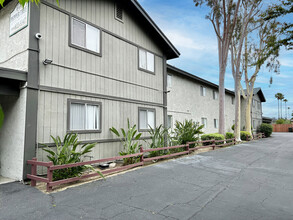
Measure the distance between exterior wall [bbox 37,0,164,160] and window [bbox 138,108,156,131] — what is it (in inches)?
10.0

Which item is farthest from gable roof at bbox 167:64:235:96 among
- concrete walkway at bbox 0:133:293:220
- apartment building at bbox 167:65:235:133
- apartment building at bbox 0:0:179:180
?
concrete walkway at bbox 0:133:293:220

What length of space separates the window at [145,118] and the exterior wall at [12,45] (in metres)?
5.40

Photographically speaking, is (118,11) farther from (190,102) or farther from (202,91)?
(202,91)

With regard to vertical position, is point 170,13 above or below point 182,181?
above

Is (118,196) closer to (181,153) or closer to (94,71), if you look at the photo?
(94,71)

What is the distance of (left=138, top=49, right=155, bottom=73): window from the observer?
36.7 ft

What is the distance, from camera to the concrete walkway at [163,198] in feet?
14.3

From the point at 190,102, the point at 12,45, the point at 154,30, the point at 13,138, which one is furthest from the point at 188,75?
the point at 13,138

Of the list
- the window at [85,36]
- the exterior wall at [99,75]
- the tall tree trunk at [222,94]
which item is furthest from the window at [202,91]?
the window at [85,36]

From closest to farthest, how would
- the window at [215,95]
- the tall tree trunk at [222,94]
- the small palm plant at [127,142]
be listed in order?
the small palm plant at [127,142], the tall tree trunk at [222,94], the window at [215,95]

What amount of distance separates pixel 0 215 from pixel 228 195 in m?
4.97

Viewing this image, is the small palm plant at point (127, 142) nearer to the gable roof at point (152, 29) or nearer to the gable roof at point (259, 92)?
the gable roof at point (152, 29)

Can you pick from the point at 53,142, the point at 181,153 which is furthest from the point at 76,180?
the point at 181,153

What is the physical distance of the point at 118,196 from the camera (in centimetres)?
533
